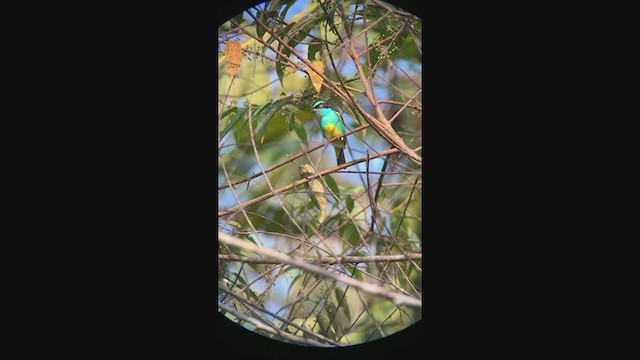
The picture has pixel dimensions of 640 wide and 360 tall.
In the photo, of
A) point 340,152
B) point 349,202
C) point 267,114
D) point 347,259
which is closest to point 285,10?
point 267,114

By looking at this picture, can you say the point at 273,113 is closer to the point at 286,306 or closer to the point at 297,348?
the point at 286,306

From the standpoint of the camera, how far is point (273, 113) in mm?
1920

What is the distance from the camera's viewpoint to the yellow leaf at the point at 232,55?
1825mm

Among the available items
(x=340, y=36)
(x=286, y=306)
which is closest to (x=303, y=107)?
(x=340, y=36)

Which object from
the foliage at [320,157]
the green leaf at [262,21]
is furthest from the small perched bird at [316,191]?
the green leaf at [262,21]

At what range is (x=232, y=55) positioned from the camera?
1.83 m

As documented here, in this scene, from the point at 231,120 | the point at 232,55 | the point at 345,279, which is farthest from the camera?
the point at 231,120

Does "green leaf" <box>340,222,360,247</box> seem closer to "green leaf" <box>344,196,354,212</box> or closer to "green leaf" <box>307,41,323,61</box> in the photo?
"green leaf" <box>344,196,354,212</box>

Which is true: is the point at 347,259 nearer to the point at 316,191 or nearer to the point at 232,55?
the point at 316,191

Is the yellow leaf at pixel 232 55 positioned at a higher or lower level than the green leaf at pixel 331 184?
higher

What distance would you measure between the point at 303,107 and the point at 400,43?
36cm

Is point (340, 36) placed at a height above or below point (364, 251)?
above

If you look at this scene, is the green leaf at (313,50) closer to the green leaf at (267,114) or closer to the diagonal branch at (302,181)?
the green leaf at (267,114)

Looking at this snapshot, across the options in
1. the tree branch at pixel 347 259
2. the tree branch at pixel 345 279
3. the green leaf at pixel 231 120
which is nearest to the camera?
the tree branch at pixel 345 279
